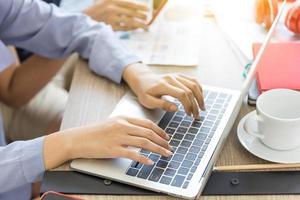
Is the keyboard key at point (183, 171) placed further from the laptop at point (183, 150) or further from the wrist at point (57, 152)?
the wrist at point (57, 152)

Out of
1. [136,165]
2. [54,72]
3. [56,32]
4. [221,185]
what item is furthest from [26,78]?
[221,185]

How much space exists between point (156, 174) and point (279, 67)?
350 millimetres

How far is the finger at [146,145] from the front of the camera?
805 millimetres

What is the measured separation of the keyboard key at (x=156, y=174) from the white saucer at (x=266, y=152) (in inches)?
5.8

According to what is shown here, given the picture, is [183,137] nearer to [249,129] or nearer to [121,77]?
[249,129]

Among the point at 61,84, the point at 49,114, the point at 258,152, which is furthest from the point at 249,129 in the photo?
the point at 61,84

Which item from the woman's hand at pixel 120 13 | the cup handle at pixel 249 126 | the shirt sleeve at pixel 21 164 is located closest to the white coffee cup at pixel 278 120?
the cup handle at pixel 249 126

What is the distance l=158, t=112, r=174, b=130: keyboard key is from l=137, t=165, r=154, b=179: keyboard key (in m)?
0.11

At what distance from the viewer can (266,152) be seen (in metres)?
0.82

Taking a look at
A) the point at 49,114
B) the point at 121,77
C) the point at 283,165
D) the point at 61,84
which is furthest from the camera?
the point at 61,84

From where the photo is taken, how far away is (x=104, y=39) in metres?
1.11

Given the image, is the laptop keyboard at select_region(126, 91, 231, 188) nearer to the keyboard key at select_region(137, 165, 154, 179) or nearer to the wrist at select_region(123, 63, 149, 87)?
the keyboard key at select_region(137, 165, 154, 179)

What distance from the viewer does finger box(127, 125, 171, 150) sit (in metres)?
0.82

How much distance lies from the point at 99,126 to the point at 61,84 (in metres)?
0.71
